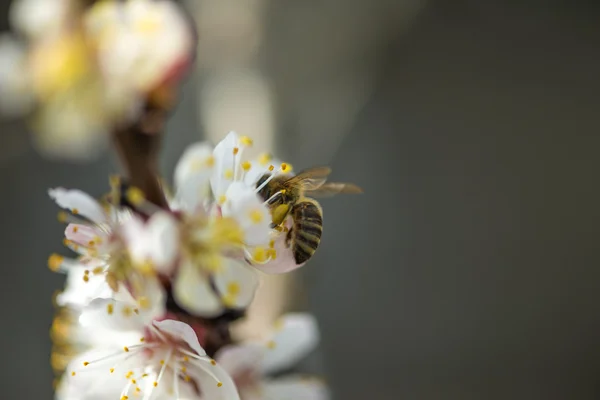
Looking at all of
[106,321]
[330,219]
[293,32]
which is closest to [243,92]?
[293,32]

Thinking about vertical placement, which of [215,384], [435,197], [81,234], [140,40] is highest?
[435,197]

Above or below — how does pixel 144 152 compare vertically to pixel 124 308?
above

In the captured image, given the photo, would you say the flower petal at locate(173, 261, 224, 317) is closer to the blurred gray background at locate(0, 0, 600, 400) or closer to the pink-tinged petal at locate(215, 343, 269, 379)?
the pink-tinged petal at locate(215, 343, 269, 379)

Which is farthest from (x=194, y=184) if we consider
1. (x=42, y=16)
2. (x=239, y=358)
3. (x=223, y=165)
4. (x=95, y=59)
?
(x=42, y=16)

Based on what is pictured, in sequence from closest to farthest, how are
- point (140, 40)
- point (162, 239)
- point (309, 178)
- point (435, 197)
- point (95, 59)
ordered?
point (162, 239) → point (309, 178) → point (140, 40) → point (95, 59) → point (435, 197)

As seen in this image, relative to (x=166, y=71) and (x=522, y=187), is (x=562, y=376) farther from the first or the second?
(x=166, y=71)

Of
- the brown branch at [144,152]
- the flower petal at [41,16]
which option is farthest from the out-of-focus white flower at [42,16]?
the brown branch at [144,152]

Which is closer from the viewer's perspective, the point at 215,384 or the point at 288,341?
the point at 215,384

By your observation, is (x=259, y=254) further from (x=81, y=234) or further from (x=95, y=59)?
(x=95, y=59)
